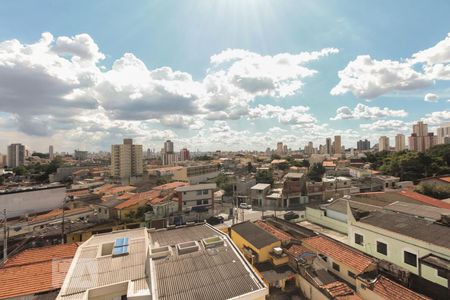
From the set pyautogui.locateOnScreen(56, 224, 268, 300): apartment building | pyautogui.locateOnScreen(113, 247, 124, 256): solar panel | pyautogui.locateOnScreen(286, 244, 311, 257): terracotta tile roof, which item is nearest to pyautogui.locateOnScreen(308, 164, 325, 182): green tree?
pyautogui.locateOnScreen(286, 244, 311, 257): terracotta tile roof

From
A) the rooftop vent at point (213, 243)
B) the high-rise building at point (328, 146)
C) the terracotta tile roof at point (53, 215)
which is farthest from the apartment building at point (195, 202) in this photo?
the high-rise building at point (328, 146)

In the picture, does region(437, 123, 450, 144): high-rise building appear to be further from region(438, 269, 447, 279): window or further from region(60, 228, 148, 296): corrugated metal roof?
region(60, 228, 148, 296): corrugated metal roof

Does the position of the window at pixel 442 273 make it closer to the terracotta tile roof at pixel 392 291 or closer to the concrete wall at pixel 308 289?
the terracotta tile roof at pixel 392 291

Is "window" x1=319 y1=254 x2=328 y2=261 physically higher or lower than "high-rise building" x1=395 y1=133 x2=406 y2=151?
lower

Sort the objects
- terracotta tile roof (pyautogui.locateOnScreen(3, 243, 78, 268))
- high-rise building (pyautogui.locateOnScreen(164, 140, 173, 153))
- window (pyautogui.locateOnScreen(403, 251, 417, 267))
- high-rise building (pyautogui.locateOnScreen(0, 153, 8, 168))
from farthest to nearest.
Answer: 1. high-rise building (pyautogui.locateOnScreen(164, 140, 173, 153))
2. high-rise building (pyautogui.locateOnScreen(0, 153, 8, 168))
3. terracotta tile roof (pyautogui.locateOnScreen(3, 243, 78, 268))
4. window (pyautogui.locateOnScreen(403, 251, 417, 267))

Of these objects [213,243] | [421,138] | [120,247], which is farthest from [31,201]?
[421,138]

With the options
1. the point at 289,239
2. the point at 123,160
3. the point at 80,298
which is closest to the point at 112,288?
the point at 80,298
